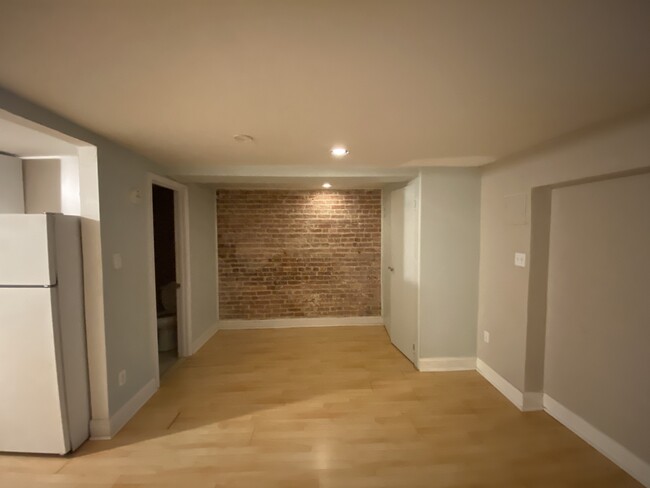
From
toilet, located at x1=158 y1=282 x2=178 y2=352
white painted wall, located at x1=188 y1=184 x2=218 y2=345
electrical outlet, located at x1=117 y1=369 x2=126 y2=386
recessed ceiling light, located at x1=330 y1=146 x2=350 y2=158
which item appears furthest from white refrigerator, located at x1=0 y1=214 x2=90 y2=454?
recessed ceiling light, located at x1=330 y1=146 x2=350 y2=158

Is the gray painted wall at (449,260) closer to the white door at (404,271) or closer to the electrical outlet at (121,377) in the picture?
the white door at (404,271)

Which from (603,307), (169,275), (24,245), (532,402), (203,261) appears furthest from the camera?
(169,275)

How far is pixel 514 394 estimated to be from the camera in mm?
2582

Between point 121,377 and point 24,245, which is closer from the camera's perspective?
point 24,245

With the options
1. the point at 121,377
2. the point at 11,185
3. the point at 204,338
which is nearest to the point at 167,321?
the point at 204,338

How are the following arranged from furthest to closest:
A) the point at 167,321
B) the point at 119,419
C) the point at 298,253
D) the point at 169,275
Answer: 1. the point at 298,253
2. the point at 169,275
3. the point at 167,321
4. the point at 119,419

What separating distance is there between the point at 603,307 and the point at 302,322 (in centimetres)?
352

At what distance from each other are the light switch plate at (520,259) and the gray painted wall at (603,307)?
0.19 meters

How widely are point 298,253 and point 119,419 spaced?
2823 mm

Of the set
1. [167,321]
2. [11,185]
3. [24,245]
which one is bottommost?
[167,321]

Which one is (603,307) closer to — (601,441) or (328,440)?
(601,441)

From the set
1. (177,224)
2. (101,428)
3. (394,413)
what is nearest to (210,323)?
(177,224)

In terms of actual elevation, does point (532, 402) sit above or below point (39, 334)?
below

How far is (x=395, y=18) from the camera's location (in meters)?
0.91
